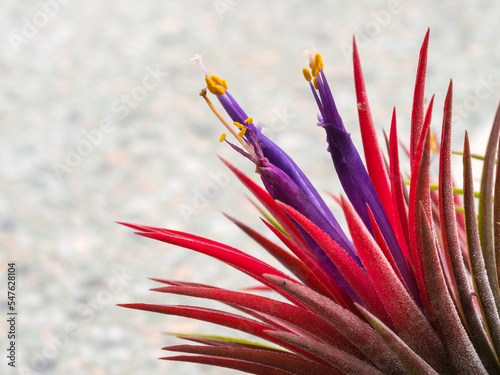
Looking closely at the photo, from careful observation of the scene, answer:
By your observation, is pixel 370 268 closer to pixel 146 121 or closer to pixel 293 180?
pixel 293 180

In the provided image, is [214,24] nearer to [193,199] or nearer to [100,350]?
[193,199]

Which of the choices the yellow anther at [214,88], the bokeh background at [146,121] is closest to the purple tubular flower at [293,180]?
the yellow anther at [214,88]

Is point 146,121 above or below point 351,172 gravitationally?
above

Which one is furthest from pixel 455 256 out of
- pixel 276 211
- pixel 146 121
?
pixel 146 121

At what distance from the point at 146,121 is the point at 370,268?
216 cm

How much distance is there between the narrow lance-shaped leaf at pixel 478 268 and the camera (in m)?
0.34

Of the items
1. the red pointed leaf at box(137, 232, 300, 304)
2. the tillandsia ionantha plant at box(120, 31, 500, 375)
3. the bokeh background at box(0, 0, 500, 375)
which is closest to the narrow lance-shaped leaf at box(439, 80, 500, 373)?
the tillandsia ionantha plant at box(120, 31, 500, 375)

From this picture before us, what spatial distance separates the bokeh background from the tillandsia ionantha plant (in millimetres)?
1375

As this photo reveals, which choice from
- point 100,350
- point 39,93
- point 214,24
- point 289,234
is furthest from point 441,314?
point 214,24

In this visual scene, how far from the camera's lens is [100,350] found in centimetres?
169

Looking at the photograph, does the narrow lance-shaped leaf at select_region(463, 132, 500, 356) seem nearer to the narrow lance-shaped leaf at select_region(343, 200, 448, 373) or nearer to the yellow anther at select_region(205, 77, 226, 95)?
the narrow lance-shaped leaf at select_region(343, 200, 448, 373)

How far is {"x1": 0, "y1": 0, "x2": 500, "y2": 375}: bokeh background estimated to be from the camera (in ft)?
5.91

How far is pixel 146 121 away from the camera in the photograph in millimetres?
2404

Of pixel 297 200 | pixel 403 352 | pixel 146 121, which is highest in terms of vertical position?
pixel 146 121
